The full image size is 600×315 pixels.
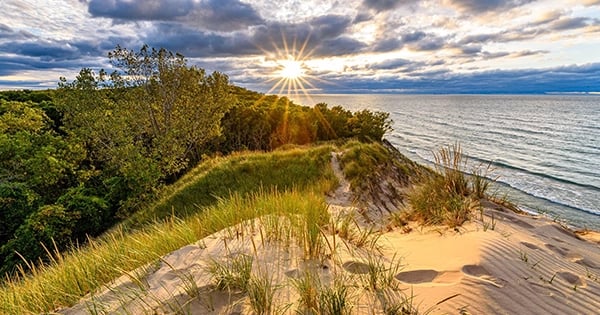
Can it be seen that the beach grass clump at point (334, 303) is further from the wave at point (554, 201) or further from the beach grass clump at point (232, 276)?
the wave at point (554, 201)

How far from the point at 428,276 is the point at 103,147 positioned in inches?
1142

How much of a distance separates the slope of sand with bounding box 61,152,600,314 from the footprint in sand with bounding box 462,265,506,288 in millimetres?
11

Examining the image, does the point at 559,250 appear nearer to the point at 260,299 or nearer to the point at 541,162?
the point at 260,299

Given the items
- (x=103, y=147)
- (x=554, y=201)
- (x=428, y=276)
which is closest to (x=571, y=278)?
(x=428, y=276)

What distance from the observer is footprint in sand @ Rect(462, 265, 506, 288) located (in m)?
3.54

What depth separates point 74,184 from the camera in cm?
2605

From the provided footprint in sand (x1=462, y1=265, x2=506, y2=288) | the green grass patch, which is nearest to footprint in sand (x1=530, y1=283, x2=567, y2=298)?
footprint in sand (x1=462, y1=265, x2=506, y2=288)

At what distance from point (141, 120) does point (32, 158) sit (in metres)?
7.68

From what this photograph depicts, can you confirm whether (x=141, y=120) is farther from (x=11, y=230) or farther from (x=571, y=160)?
(x=571, y=160)

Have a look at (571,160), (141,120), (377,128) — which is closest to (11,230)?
(141,120)

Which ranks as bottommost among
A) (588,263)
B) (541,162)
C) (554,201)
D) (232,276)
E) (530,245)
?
(554,201)

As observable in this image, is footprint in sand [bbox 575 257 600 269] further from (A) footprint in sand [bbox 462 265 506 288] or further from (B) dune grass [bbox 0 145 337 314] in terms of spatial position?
(B) dune grass [bbox 0 145 337 314]

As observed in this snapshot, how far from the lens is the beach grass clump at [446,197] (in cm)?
621

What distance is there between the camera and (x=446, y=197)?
6.97m
